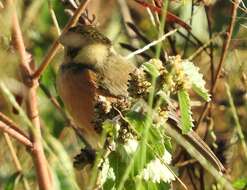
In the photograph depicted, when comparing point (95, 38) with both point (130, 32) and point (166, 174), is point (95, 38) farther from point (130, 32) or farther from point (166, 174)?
point (166, 174)

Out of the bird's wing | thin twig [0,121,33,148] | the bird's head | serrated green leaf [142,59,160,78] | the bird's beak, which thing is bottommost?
the bird's wing

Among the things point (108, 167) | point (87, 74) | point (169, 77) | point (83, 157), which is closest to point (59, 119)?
point (87, 74)

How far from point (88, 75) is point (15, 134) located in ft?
3.79

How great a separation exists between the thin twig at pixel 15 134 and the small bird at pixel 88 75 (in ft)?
2.43

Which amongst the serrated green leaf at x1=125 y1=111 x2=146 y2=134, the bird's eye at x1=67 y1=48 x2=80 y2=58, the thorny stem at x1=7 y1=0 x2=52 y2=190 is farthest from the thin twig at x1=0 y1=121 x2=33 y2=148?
the bird's eye at x1=67 y1=48 x2=80 y2=58

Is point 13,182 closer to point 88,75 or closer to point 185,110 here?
point 185,110

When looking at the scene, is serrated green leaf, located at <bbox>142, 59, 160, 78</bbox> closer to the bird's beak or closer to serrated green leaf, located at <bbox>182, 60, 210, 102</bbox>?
serrated green leaf, located at <bbox>182, 60, 210, 102</bbox>

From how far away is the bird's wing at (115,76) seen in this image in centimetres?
335

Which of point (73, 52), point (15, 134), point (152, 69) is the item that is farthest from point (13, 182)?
point (73, 52)

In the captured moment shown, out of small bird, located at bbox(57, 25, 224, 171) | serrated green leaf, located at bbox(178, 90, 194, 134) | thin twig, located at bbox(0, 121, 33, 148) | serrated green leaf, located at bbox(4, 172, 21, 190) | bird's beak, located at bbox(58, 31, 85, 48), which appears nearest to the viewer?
serrated green leaf, located at bbox(178, 90, 194, 134)

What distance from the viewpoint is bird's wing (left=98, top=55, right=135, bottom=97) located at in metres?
3.35

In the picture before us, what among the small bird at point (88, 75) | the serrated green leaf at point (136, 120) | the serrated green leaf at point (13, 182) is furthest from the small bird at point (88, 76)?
the serrated green leaf at point (136, 120)

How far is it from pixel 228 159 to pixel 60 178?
1.41 metres

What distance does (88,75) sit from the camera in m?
3.48
